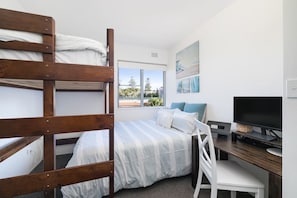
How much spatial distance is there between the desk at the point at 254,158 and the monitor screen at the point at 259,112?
0.86ft

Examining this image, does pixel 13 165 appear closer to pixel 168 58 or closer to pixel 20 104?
pixel 20 104

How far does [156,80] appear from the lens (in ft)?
13.8

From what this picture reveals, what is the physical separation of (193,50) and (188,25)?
49cm

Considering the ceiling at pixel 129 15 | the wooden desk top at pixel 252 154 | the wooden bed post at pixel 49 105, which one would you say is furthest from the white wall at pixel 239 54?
the wooden bed post at pixel 49 105

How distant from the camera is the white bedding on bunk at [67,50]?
95 centimetres

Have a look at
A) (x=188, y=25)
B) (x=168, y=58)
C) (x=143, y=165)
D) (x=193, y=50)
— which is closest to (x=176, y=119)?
(x=143, y=165)

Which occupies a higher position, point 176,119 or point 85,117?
point 85,117

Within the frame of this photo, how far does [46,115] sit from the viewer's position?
101cm

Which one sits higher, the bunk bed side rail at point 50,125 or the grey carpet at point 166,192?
the bunk bed side rail at point 50,125

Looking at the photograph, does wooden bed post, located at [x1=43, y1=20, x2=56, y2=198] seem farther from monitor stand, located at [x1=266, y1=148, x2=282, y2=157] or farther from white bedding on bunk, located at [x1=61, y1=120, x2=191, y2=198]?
monitor stand, located at [x1=266, y1=148, x2=282, y2=157]

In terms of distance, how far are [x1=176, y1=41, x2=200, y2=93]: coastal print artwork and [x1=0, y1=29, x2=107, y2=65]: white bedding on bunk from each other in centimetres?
212
